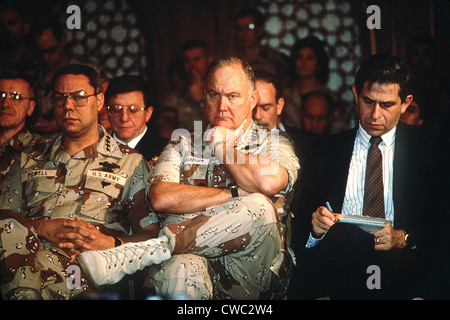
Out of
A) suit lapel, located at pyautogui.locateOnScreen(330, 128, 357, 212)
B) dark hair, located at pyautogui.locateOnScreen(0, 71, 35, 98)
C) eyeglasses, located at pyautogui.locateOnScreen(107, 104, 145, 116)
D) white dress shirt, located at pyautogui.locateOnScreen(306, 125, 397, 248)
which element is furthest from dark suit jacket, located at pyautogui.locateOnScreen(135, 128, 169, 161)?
white dress shirt, located at pyautogui.locateOnScreen(306, 125, 397, 248)

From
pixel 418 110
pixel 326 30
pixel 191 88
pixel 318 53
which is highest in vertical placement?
pixel 326 30

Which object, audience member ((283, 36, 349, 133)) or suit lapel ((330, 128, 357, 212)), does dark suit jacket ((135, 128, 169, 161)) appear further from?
audience member ((283, 36, 349, 133))

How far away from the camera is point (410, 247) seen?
9.05 feet

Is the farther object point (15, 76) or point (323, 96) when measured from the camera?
point (323, 96)

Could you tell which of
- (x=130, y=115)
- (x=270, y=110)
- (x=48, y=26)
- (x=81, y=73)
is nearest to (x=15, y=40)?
(x=48, y=26)

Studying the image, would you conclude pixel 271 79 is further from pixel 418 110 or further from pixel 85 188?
pixel 85 188

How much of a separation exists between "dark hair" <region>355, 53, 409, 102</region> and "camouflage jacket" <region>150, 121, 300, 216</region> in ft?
2.00

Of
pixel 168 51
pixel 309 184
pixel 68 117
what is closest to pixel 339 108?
pixel 168 51

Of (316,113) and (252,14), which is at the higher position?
(252,14)

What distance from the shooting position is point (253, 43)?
211 inches

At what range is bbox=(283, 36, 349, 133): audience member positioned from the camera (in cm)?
509

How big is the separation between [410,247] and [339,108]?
269 cm

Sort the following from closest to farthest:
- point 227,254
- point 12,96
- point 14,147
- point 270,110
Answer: point 227,254, point 14,147, point 12,96, point 270,110

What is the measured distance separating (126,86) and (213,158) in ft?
4.01
